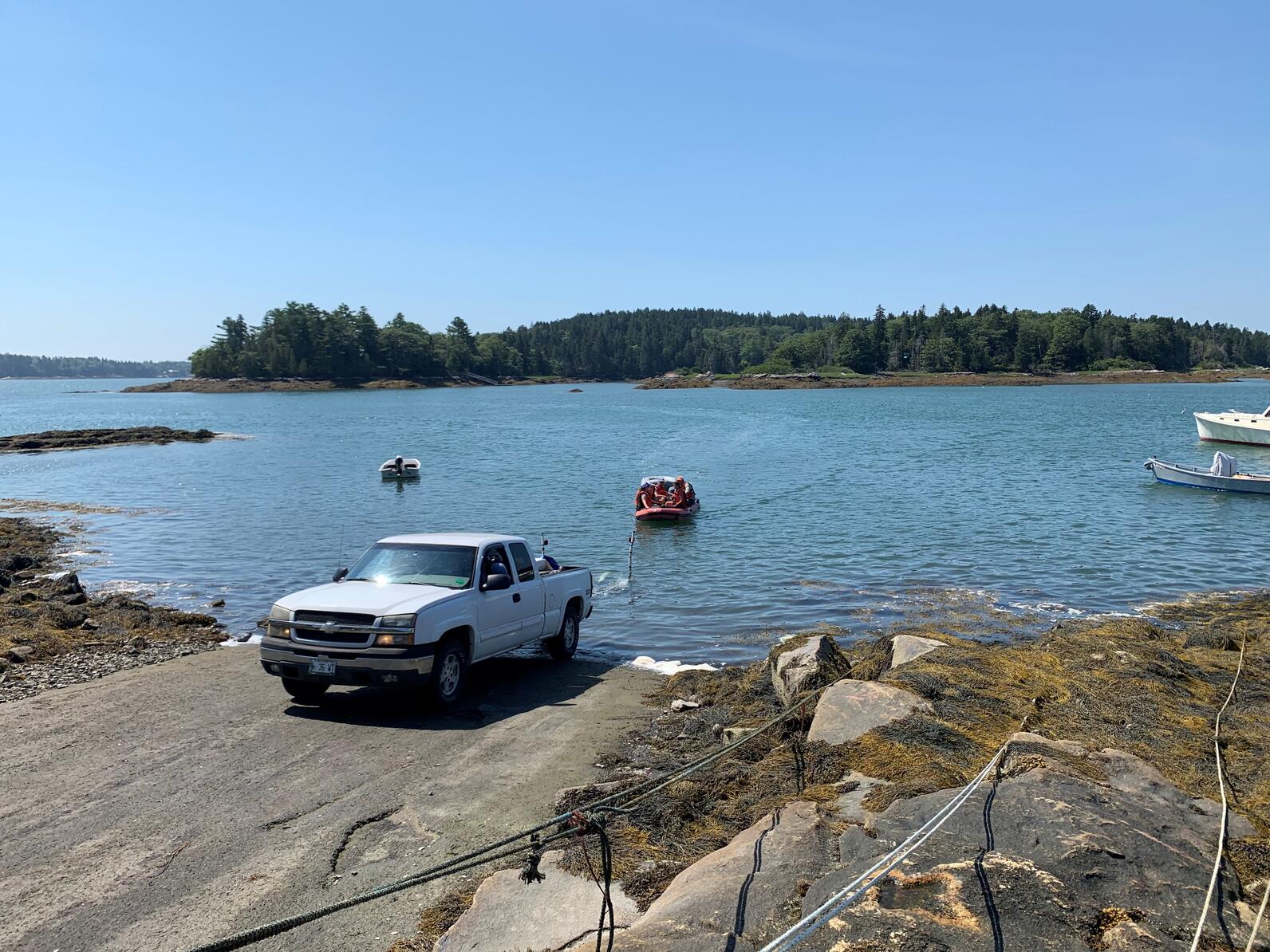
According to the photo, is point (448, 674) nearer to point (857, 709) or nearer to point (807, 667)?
point (807, 667)

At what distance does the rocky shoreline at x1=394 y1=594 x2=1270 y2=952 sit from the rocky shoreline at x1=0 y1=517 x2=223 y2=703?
779 centimetres

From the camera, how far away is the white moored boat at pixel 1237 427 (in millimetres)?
56656

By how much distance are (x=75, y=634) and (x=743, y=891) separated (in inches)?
514

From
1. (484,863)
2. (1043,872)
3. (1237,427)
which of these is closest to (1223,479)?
(1237,427)

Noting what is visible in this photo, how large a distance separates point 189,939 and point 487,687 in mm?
6664

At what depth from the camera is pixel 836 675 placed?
1096 cm

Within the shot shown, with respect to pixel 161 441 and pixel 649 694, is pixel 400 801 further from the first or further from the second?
pixel 161 441

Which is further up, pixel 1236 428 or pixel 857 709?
pixel 857 709

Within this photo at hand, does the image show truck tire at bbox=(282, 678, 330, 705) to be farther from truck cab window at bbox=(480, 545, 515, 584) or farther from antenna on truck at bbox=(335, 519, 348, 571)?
antenna on truck at bbox=(335, 519, 348, 571)

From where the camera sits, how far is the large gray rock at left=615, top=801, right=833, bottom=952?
493cm

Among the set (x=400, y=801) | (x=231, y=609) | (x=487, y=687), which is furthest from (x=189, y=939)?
(x=231, y=609)

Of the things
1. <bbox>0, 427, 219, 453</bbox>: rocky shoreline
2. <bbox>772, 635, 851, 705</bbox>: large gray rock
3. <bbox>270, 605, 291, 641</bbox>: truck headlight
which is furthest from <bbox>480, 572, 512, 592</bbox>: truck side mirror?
<bbox>0, 427, 219, 453</bbox>: rocky shoreline

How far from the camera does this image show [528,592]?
12.8m

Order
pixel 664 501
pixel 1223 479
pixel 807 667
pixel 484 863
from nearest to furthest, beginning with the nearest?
pixel 484 863
pixel 807 667
pixel 664 501
pixel 1223 479
